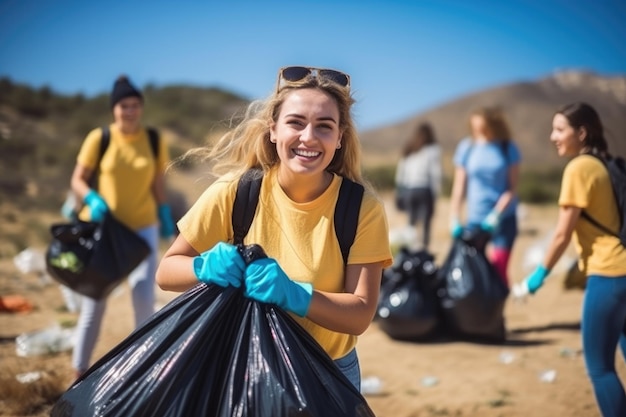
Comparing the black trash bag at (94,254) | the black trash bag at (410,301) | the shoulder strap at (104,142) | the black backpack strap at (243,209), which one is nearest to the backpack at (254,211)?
the black backpack strap at (243,209)

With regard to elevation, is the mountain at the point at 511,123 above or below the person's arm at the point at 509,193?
above

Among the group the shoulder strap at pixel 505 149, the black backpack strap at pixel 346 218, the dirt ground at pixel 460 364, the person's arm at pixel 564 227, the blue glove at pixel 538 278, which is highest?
the shoulder strap at pixel 505 149

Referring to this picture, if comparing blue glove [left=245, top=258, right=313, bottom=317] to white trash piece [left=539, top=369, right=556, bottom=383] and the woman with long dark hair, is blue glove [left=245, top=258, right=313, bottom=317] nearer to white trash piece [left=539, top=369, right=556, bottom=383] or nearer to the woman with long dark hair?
the woman with long dark hair

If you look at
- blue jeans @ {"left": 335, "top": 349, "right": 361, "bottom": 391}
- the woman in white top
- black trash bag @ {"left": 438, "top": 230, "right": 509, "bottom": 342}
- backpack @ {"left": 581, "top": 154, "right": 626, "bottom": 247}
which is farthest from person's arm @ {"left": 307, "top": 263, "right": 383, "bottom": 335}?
the woman in white top

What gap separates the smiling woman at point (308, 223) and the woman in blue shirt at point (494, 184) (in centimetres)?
347

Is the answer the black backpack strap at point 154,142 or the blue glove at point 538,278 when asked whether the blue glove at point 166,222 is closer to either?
the black backpack strap at point 154,142

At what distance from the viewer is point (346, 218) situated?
7.37 ft

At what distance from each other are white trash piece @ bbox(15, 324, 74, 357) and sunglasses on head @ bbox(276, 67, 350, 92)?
343 centimetres

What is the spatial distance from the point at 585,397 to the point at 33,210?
1204 cm

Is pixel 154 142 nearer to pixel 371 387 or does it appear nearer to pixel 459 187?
pixel 371 387

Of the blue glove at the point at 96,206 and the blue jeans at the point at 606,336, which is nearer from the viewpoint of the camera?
the blue jeans at the point at 606,336

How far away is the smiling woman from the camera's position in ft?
7.21

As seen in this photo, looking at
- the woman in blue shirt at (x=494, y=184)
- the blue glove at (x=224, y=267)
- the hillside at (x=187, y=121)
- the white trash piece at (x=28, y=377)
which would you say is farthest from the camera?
the hillside at (x=187, y=121)

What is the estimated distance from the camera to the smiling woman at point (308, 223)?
220 centimetres
